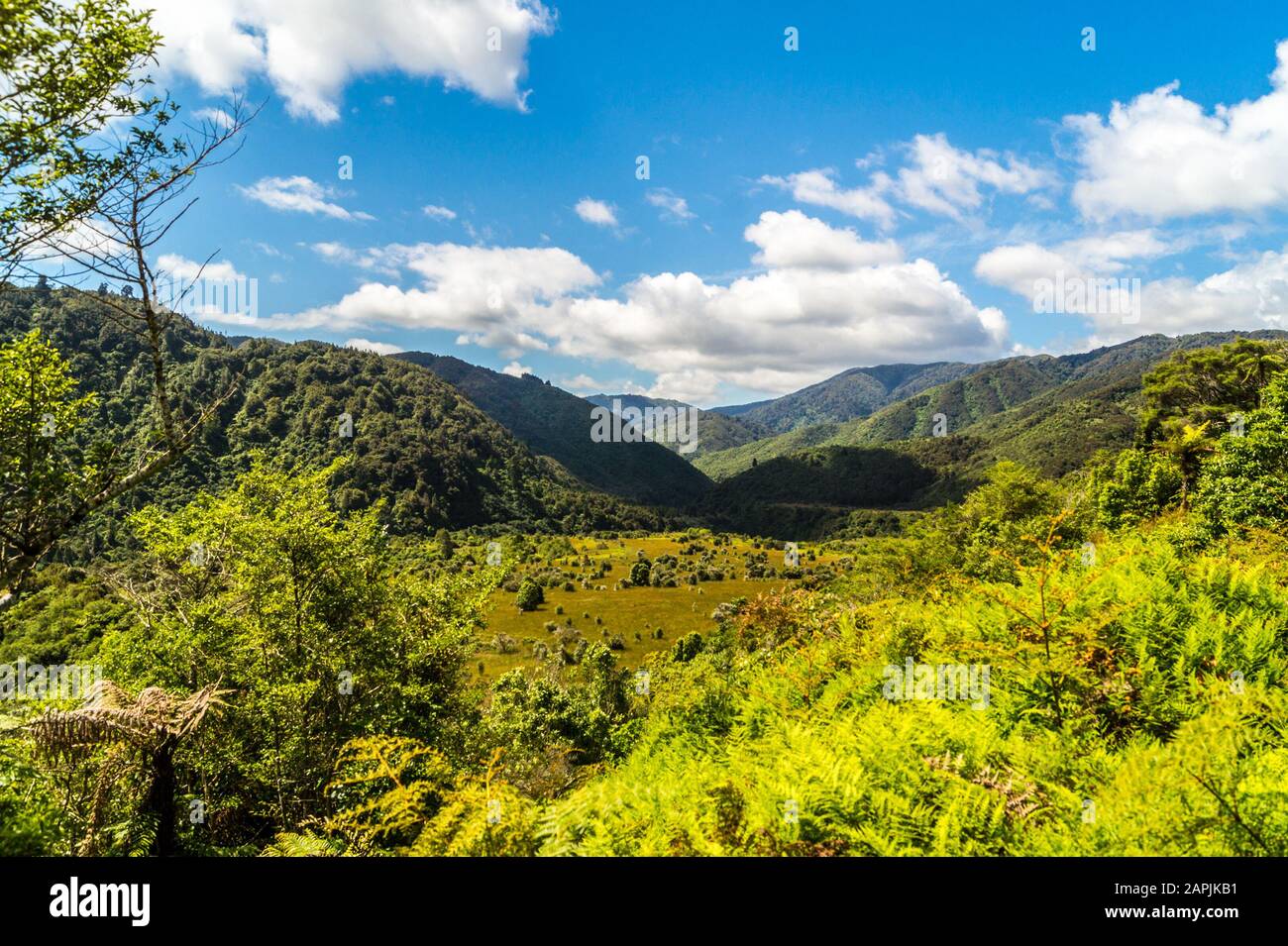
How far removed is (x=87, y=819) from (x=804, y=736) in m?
9.30

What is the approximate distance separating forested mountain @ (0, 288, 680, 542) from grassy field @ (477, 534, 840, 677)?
155ft

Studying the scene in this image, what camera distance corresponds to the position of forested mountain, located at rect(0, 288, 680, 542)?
4537 inches

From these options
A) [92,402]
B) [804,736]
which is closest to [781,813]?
[804,736]

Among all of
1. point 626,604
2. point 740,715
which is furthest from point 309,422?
point 740,715

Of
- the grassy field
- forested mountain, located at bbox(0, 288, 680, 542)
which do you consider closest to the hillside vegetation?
the grassy field

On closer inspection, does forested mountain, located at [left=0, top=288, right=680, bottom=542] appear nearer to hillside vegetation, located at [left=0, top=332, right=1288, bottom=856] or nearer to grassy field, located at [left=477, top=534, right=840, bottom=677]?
grassy field, located at [left=477, top=534, right=840, bottom=677]

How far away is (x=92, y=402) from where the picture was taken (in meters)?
7.58

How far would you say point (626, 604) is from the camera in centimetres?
9850

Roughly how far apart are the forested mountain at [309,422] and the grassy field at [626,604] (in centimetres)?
4737

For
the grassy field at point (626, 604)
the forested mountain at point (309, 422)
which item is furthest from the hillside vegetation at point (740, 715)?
the forested mountain at point (309, 422)

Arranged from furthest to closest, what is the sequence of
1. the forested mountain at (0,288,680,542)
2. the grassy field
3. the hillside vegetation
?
the forested mountain at (0,288,680,542) < the grassy field < the hillside vegetation

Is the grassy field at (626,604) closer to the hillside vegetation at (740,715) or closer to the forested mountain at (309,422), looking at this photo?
the forested mountain at (309,422)

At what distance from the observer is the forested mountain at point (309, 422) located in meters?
115
